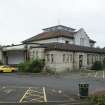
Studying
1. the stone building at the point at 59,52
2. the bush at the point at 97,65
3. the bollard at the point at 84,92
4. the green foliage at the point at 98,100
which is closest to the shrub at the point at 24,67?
the stone building at the point at 59,52

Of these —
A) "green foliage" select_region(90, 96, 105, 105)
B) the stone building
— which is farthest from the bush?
"green foliage" select_region(90, 96, 105, 105)

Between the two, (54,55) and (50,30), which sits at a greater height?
(50,30)

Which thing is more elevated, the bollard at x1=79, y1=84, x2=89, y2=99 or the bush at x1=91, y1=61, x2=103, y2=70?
the bush at x1=91, y1=61, x2=103, y2=70

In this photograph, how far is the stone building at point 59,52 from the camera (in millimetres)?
47250

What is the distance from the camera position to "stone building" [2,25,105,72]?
155 ft

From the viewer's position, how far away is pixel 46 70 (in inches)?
1842

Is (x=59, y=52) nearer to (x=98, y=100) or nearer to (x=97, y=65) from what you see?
(x=97, y=65)

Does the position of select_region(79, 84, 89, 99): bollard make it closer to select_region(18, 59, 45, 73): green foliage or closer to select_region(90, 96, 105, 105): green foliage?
select_region(90, 96, 105, 105): green foliage

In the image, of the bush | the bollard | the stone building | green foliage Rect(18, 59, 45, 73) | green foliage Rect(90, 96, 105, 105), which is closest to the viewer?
green foliage Rect(90, 96, 105, 105)

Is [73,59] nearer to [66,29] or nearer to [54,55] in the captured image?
[54,55]

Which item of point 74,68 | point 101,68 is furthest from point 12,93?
point 101,68

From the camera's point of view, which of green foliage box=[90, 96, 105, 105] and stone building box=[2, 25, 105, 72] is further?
stone building box=[2, 25, 105, 72]

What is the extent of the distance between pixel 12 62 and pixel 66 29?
16556mm

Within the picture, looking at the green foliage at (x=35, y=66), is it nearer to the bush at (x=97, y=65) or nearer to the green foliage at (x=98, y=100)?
the bush at (x=97, y=65)
